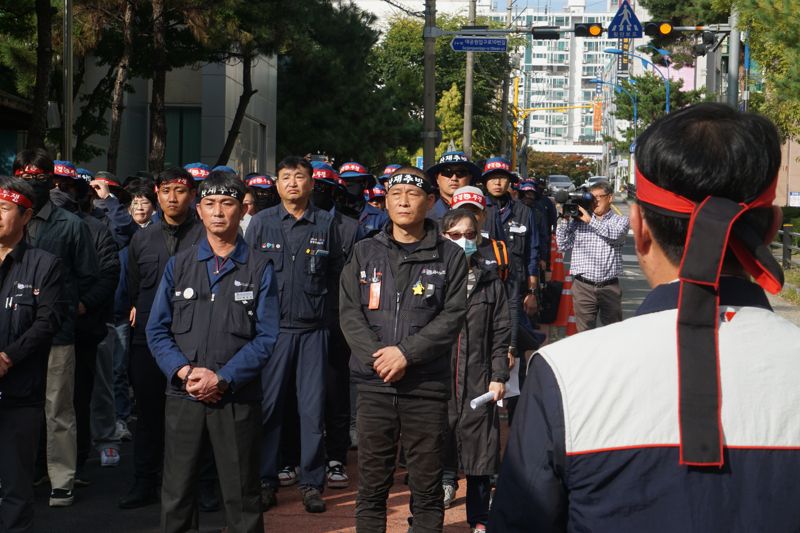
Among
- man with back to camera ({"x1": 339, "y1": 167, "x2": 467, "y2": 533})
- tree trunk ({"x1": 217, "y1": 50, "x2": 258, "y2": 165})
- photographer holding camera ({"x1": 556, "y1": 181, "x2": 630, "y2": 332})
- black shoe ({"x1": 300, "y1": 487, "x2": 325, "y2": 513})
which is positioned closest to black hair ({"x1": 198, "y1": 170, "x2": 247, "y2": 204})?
man with back to camera ({"x1": 339, "y1": 167, "x2": 467, "y2": 533})

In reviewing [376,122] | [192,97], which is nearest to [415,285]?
[192,97]

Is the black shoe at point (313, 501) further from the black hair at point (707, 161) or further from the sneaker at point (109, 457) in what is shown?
the black hair at point (707, 161)

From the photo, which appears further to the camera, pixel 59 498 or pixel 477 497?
pixel 59 498

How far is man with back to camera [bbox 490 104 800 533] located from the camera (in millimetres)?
1798

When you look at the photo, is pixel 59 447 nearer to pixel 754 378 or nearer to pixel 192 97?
pixel 754 378

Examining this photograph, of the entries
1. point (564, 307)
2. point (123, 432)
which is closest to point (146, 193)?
point (123, 432)

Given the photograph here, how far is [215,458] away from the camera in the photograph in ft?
17.2

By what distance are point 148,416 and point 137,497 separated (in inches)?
20.2

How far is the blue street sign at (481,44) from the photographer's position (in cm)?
2422

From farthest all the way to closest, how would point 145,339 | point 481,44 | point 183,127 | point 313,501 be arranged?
point 183,127, point 481,44, point 145,339, point 313,501

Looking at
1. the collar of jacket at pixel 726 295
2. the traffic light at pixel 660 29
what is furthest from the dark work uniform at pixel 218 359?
the traffic light at pixel 660 29

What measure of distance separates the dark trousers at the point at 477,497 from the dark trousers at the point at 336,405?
5.63 ft

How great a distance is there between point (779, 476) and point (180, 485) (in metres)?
3.85

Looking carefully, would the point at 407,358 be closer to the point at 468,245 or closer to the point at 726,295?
the point at 468,245
